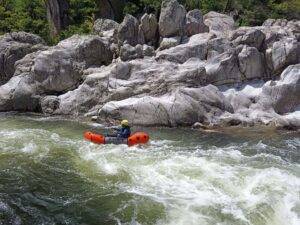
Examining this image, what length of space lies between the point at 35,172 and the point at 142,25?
1440 centimetres

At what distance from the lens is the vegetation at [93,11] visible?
3116 centimetres

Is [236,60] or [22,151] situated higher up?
[236,60]

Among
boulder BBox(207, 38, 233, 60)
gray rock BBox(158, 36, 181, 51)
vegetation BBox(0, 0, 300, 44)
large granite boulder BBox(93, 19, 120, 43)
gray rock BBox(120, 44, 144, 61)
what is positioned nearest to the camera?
boulder BBox(207, 38, 233, 60)

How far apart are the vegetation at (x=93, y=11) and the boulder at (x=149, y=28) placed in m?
4.40

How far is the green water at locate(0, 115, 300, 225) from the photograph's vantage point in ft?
37.0

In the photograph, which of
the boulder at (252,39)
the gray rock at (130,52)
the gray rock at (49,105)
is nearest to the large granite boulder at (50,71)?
the gray rock at (49,105)

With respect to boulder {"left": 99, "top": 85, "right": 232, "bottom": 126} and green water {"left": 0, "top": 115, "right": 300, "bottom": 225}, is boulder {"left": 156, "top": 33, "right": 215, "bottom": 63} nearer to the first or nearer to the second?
boulder {"left": 99, "top": 85, "right": 232, "bottom": 126}

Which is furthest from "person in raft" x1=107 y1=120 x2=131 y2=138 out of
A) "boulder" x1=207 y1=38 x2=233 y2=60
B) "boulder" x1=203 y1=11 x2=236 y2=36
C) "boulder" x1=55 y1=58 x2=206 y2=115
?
"boulder" x1=203 y1=11 x2=236 y2=36

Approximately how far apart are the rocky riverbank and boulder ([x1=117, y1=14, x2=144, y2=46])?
0.06 meters

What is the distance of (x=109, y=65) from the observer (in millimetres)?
25188

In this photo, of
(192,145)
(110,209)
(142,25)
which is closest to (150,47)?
(142,25)

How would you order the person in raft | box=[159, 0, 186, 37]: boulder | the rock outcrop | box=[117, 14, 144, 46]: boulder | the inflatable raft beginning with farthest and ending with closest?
the rock outcrop < box=[159, 0, 186, 37]: boulder < box=[117, 14, 144, 46]: boulder < the person in raft < the inflatable raft

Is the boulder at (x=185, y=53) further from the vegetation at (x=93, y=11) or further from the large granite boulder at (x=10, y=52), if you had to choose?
the large granite boulder at (x=10, y=52)

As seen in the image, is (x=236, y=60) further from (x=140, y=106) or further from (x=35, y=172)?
(x=35, y=172)
